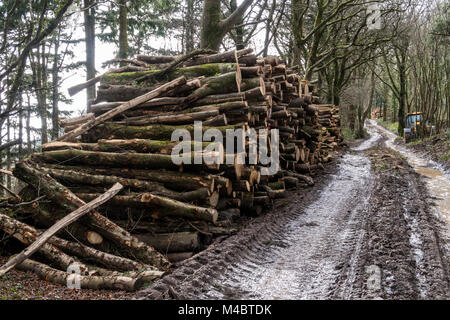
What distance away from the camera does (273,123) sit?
8742 millimetres

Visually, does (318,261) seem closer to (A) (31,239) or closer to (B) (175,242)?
(B) (175,242)

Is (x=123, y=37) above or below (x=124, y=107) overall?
above

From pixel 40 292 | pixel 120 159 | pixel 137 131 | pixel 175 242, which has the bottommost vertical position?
pixel 40 292

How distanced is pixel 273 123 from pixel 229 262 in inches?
200

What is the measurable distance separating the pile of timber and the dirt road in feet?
1.74

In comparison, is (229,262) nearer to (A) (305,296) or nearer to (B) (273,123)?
(A) (305,296)

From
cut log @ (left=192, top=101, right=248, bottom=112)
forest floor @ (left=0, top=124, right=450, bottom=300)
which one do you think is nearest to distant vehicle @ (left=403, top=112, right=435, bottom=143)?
forest floor @ (left=0, top=124, right=450, bottom=300)

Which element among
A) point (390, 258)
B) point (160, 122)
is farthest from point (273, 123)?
point (390, 258)

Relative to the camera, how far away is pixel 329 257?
4.66 meters

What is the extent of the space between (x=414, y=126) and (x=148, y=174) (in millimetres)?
22966

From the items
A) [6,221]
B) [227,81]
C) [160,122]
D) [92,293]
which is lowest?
[92,293]

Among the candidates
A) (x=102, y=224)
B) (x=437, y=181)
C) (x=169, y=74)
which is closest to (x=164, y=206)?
(x=102, y=224)

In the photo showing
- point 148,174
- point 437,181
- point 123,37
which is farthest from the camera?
point 123,37

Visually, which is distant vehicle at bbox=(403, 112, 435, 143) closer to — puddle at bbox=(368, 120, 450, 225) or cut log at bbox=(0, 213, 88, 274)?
puddle at bbox=(368, 120, 450, 225)
